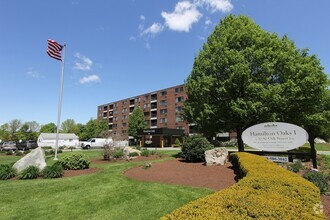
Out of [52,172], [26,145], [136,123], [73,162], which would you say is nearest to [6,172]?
[52,172]

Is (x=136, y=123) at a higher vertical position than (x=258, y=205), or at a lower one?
higher

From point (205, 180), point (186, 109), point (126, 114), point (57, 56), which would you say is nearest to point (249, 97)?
point (186, 109)

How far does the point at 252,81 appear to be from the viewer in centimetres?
1995

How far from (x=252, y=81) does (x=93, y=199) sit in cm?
1659

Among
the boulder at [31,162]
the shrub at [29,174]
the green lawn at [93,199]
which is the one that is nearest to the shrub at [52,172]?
the shrub at [29,174]

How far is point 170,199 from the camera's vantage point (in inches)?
325

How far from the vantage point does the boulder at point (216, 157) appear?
1509cm

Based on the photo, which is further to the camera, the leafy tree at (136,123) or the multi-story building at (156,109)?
the multi-story building at (156,109)

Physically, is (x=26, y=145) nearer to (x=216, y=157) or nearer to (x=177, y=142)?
(x=177, y=142)

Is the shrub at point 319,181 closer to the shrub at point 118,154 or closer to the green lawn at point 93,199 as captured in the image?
the green lawn at point 93,199

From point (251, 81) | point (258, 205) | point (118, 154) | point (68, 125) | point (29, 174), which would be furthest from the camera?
point (68, 125)

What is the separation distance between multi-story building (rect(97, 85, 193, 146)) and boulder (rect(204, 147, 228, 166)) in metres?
39.0

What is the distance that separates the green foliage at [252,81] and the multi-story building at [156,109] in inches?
1328

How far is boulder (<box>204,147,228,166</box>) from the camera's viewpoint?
1509 cm
